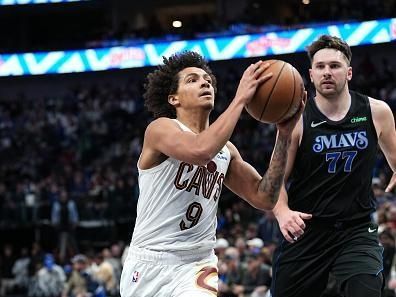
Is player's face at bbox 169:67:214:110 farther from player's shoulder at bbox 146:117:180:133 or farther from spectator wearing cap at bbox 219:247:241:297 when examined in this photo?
spectator wearing cap at bbox 219:247:241:297

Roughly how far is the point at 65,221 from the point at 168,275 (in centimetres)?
1554

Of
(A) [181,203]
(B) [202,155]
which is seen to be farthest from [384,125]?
(B) [202,155]

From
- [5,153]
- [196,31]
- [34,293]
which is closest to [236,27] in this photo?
[196,31]

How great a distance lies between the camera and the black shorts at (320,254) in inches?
224

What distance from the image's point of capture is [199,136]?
4633mm

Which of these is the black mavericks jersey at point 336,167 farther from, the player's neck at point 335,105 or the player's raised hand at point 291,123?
the player's raised hand at point 291,123

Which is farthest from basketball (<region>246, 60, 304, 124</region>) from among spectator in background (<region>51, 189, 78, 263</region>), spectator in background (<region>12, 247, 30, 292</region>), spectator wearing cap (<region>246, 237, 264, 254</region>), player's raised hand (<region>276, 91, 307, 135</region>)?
spectator in background (<region>51, 189, 78, 263</region>)

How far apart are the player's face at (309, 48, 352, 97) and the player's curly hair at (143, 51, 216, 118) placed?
2.65ft

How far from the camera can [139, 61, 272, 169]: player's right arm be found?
177 inches

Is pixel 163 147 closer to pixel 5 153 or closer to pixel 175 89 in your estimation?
pixel 175 89

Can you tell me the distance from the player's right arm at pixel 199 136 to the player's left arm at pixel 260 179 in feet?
1.74

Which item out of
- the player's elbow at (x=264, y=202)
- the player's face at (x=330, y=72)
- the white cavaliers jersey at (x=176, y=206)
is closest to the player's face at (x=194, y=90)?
the white cavaliers jersey at (x=176, y=206)

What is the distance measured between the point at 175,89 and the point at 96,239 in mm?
15030

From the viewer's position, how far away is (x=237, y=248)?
1353cm
